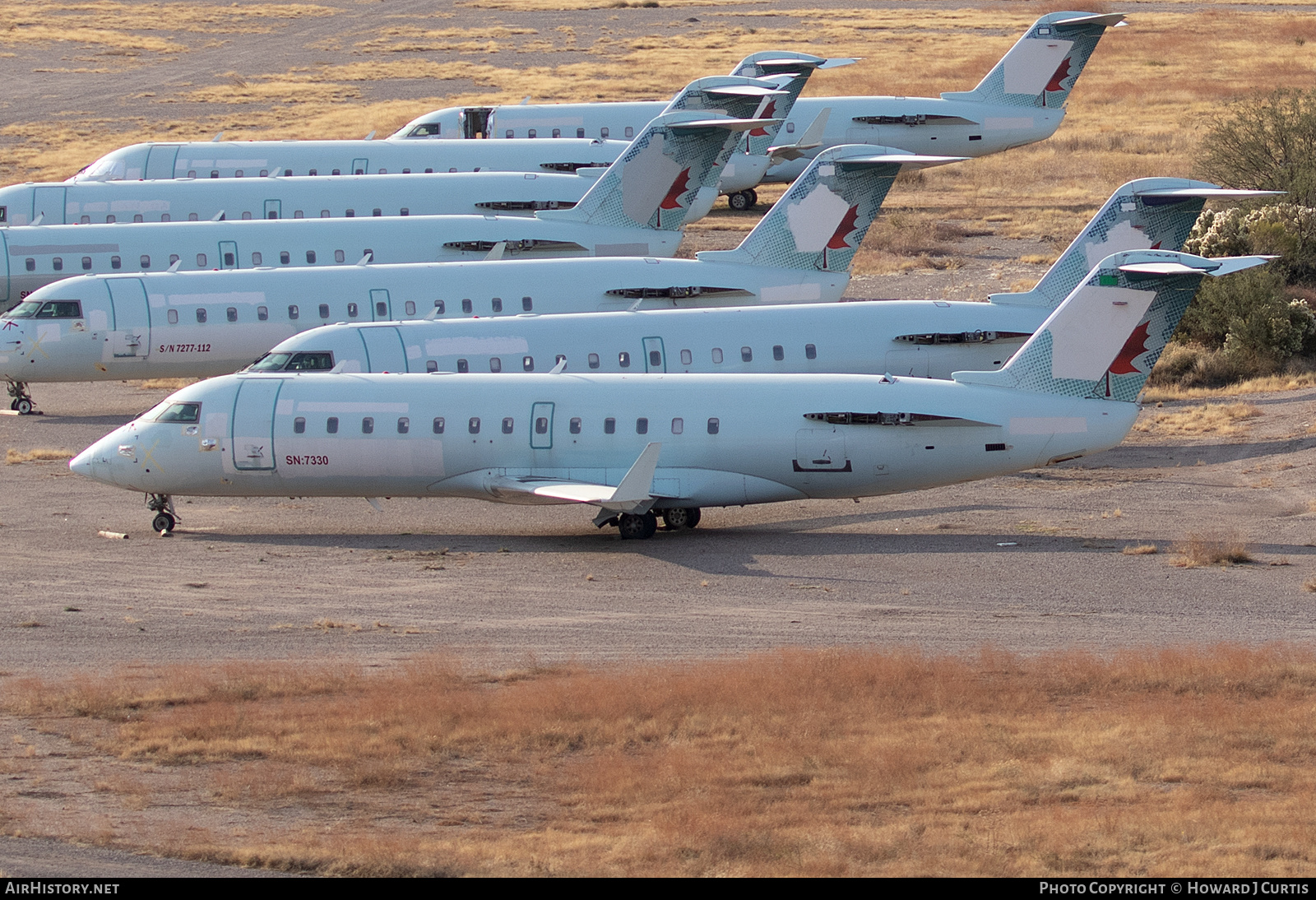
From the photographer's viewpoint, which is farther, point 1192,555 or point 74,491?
point 74,491

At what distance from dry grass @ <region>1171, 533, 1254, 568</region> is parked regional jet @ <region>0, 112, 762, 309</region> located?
21.1m

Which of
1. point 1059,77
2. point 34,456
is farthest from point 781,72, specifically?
point 34,456

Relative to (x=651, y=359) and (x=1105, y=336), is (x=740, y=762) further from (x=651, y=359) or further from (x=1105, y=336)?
(x=651, y=359)

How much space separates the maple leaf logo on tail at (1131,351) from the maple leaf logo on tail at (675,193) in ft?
62.3

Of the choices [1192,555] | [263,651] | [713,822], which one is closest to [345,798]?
[713,822]

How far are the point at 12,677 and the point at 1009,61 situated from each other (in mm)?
54661

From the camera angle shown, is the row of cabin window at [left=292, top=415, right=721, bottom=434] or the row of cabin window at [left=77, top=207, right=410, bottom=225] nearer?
the row of cabin window at [left=292, top=415, right=721, bottom=434]

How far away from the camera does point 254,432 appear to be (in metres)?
33.7

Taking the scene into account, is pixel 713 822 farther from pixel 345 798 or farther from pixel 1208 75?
pixel 1208 75

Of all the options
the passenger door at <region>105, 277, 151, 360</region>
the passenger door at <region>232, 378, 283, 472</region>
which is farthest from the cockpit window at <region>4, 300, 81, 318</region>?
the passenger door at <region>232, 378, 283, 472</region>

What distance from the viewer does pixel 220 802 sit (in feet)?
63.2

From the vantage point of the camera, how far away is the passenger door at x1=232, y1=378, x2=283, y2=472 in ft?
110

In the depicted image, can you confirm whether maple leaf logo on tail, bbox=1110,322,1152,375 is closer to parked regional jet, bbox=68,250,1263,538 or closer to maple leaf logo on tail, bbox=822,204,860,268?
parked regional jet, bbox=68,250,1263,538

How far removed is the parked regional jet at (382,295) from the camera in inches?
1721
